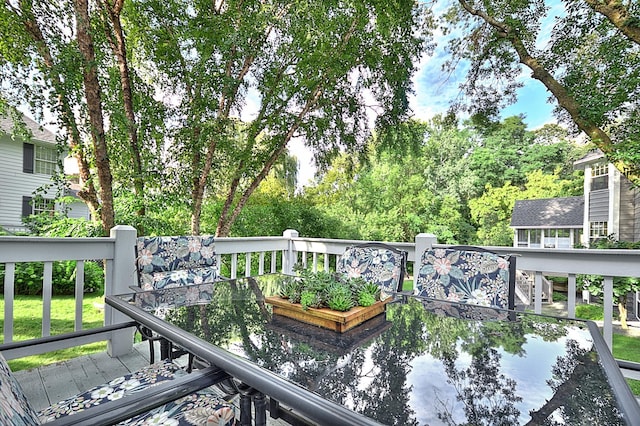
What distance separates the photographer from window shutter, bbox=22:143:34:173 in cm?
942

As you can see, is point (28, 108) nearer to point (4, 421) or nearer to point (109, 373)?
point (109, 373)

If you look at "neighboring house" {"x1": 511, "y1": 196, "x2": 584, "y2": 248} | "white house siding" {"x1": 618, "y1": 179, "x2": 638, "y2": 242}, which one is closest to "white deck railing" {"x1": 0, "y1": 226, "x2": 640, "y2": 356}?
"white house siding" {"x1": 618, "y1": 179, "x2": 638, "y2": 242}

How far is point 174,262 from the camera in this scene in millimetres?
2453

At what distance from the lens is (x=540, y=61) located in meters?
5.55

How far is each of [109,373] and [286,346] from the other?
2.21m

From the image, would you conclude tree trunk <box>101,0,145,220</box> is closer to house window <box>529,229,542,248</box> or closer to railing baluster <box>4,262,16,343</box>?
railing baluster <box>4,262,16,343</box>

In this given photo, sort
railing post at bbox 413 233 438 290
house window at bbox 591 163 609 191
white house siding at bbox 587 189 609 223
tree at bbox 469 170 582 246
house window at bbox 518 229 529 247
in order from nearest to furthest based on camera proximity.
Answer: railing post at bbox 413 233 438 290
white house siding at bbox 587 189 609 223
house window at bbox 591 163 609 191
house window at bbox 518 229 529 247
tree at bbox 469 170 582 246

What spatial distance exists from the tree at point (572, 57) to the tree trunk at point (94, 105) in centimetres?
601

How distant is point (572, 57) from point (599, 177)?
5.20 meters

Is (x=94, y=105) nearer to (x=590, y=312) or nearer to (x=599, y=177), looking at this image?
(x=590, y=312)

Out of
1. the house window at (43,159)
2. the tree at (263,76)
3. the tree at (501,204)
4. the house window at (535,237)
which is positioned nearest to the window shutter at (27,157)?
the house window at (43,159)

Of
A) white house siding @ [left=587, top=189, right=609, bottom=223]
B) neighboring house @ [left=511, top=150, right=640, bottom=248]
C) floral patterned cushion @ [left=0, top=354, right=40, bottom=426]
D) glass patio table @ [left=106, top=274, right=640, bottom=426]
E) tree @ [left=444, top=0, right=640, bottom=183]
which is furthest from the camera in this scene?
white house siding @ [left=587, top=189, right=609, bottom=223]

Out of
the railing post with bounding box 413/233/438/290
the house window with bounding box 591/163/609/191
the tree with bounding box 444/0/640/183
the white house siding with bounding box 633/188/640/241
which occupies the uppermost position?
the tree with bounding box 444/0/640/183

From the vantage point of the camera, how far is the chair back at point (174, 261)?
2.31 metres
